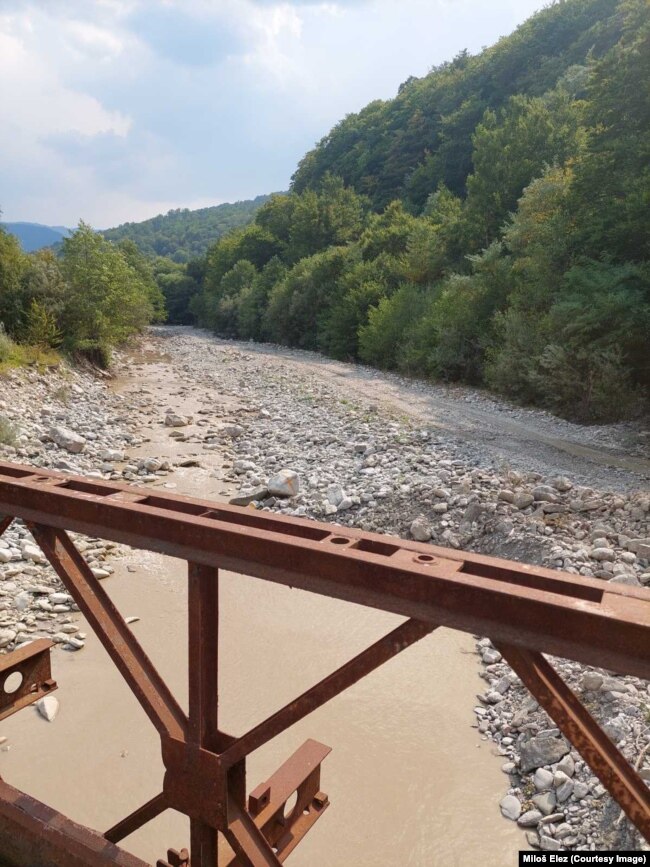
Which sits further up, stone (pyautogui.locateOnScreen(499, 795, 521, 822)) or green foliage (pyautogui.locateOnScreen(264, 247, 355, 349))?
green foliage (pyautogui.locateOnScreen(264, 247, 355, 349))

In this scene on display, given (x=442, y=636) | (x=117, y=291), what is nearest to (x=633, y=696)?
(x=442, y=636)

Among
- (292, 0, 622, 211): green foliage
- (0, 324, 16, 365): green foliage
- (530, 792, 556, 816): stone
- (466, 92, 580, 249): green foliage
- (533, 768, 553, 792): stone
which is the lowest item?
(530, 792, 556, 816): stone

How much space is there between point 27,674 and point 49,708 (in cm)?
221

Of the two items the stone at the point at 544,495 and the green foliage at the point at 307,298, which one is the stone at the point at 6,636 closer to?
the stone at the point at 544,495

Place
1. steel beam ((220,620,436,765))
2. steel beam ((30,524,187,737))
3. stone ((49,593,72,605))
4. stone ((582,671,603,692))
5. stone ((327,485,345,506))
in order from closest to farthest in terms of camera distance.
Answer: steel beam ((220,620,436,765))
steel beam ((30,524,187,737))
stone ((582,671,603,692))
stone ((49,593,72,605))
stone ((327,485,345,506))

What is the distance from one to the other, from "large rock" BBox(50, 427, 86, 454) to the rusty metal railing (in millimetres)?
10325

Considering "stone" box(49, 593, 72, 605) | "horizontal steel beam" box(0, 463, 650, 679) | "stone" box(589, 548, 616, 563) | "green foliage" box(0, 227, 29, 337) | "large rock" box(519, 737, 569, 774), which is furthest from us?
"green foliage" box(0, 227, 29, 337)

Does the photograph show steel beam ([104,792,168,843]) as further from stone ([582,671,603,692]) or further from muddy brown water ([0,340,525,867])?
stone ([582,671,603,692])

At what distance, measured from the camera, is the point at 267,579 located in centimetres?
172

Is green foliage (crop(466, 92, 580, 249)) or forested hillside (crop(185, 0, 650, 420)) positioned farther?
green foliage (crop(466, 92, 580, 249))

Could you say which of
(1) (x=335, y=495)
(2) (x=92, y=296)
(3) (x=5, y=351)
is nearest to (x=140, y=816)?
(1) (x=335, y=495)

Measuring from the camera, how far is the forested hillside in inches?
555

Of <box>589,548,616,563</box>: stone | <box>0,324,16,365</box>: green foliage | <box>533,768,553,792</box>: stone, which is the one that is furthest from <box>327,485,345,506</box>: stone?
<box>0,324,16,365</box>: green foliage

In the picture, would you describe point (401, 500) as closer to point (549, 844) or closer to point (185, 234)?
point (549, 844)
